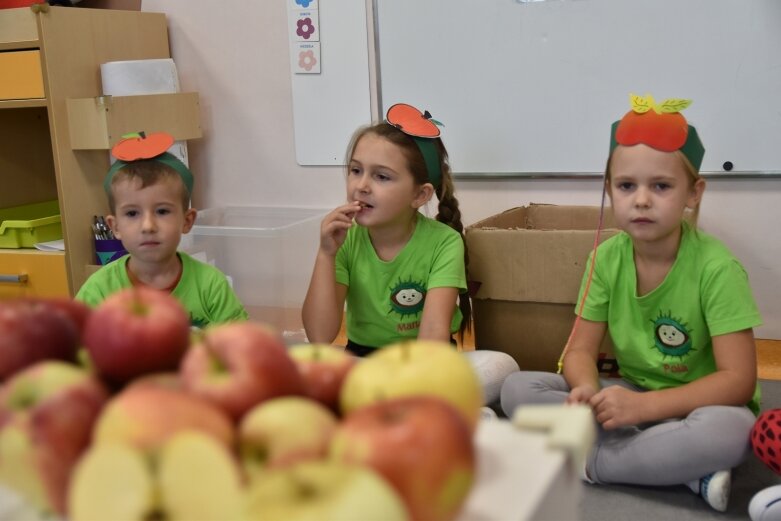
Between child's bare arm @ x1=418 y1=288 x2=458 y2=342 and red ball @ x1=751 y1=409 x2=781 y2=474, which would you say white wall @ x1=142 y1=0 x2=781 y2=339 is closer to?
child's bare arm @ x1=418 y1=288 x2=458 y2=342

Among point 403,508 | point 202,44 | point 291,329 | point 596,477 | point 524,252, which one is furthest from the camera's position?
point 202,44

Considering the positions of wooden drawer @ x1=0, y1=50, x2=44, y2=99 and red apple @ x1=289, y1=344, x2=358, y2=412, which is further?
wooden drawer @ x1=0, y1=50, x2=44, y2=99

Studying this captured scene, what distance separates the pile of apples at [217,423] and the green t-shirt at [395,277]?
1.06 metres

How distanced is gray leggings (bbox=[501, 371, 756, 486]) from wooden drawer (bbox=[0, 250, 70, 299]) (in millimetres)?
1470

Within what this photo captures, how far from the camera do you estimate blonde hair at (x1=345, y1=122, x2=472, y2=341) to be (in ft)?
5.33

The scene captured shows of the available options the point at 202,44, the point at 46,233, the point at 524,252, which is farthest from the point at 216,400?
the point at 202,44

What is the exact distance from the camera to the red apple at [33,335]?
533 millimetres

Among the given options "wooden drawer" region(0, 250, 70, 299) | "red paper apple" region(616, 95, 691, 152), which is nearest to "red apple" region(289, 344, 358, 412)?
"red paper apple" region(616, 95, 691, 152)

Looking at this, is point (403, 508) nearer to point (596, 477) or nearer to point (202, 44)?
point (596, 477)

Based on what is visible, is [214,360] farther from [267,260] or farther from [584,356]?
[267,260]

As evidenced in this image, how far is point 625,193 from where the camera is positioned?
137 cm

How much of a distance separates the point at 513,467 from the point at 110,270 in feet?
3.81

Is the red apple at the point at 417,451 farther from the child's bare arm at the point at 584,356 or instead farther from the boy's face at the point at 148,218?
the boy's face at the point at 148,218

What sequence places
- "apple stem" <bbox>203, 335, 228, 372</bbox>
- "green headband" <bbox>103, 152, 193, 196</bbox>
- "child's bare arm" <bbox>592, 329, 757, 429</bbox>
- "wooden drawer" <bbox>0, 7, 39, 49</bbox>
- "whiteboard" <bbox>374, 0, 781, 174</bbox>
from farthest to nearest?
"wooden drawer" <bbox>0, 7, 39, 49</bbox> → "whiteboard" <bbox>374, 0, 781, 174</bbox> → "green headband" <bbox>103, 152, 193, 196</bbox> → "child's bare arm" <bbox>592, 329, 757, 429</bbox> → "apple stem" <bbox>203, 335, 228, 372</bbox>
